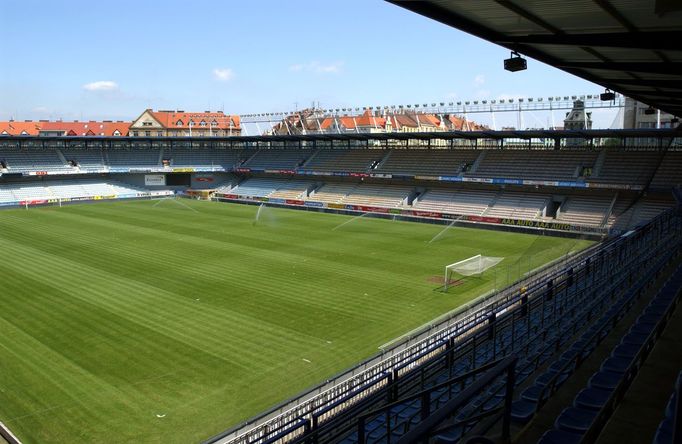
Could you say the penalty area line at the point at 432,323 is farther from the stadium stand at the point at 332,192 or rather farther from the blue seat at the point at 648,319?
the stadium stand at the point at 332,192

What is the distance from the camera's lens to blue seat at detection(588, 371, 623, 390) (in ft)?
21.1

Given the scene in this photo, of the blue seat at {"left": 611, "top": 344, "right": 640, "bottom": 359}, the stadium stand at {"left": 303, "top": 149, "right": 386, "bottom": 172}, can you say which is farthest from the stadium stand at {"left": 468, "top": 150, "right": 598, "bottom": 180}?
the blue seat at {"left": 611, "top": 344, "right": 640, "bottom": 359}

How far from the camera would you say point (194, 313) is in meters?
21.4

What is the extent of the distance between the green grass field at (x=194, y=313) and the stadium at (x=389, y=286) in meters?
0.11

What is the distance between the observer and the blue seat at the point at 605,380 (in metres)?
6.45

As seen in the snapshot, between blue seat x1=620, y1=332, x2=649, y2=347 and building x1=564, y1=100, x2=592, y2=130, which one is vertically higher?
building x1=564, y1=100, x2=592, y2=130

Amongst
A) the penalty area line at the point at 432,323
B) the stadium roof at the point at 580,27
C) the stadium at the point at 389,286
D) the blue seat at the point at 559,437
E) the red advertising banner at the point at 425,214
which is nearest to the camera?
the blue seat at the point at 559,437

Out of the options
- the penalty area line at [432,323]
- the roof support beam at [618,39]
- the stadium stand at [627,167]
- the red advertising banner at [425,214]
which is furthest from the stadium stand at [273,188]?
the roof support beam at [618,39]

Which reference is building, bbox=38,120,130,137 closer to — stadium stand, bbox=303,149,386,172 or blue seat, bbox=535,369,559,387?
stadium stand, bbox=303,149,386,172

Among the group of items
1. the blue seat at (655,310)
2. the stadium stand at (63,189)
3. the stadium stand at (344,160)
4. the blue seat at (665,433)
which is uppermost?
the stadium stand at (344,160)

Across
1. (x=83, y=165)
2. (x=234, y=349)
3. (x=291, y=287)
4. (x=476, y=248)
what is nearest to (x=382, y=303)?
(x=291, y=287)

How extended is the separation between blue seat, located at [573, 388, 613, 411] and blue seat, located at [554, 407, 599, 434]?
102 millimetres

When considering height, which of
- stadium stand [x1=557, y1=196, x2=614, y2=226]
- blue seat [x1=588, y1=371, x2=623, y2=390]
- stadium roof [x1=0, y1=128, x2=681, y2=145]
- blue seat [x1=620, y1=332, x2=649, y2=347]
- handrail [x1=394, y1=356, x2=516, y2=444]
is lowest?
stadium stand [x1=557, y1=196, x2=614, y2=226]

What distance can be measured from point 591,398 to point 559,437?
1161 millimetres
